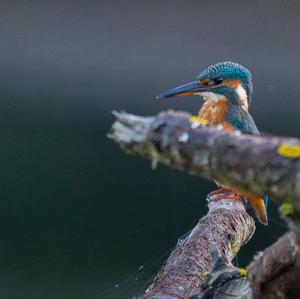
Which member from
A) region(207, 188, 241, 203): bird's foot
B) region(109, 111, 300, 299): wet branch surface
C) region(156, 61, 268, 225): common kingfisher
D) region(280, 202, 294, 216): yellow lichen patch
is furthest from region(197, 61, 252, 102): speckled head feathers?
region(280, 202, 294, 216): yellow lichen patch

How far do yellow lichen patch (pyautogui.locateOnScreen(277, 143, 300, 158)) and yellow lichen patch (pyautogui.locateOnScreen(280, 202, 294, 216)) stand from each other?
0.06 m

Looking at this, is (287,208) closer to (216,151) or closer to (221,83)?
(216,151)

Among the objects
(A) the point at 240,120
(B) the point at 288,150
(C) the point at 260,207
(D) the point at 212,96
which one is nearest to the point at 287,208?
(B) the point at 288,150

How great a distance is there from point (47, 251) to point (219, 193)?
1.92 metres

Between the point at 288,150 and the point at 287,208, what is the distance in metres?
0.07

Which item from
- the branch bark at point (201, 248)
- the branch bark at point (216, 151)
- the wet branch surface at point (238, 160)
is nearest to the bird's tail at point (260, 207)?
the branch bark at point (201, 248)

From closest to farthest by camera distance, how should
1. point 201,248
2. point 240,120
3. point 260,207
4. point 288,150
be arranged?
point 288,150
point 201,248
point 260,207
point 240,120

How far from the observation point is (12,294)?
371cm

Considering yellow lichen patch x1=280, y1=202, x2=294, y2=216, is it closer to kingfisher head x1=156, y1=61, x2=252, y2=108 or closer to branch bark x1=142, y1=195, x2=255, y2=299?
branch bark x1=142, y1=195, x2=255, y2=299

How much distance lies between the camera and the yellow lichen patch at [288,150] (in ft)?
2.88

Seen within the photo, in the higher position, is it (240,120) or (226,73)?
(226,73)

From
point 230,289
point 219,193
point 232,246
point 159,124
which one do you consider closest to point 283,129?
point 219,193

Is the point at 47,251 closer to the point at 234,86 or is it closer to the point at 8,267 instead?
the point at 8,267

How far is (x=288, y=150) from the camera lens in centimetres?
88
